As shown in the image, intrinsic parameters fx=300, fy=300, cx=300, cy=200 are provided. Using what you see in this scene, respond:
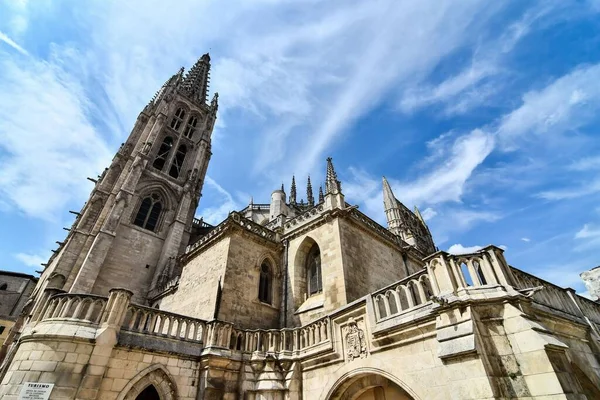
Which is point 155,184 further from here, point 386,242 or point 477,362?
point 477,362

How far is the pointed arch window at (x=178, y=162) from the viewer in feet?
99.7

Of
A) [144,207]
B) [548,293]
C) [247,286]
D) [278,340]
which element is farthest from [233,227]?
[144,207]

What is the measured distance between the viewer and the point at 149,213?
1003 inches

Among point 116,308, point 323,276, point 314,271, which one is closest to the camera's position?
point 116,308

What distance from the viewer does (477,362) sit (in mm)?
4965

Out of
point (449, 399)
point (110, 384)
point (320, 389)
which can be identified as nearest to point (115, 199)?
point (110, 384)

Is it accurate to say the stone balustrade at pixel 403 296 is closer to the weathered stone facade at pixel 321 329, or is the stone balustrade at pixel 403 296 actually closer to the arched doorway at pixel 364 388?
A: the weathered stone facade at pixel 321 329

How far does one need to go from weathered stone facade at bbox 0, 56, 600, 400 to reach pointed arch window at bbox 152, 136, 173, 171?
53.9 ft

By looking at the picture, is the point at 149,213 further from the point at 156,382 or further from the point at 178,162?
the point at 156,382

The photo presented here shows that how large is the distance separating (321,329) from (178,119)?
31.7 metres

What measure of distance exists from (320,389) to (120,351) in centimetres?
530

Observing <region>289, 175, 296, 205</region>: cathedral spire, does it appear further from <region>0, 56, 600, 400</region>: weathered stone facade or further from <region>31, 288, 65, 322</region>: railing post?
<region>31, 288, 65, 322</region>: railing post

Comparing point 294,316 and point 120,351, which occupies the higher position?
point 294,316

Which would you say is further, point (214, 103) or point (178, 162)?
point (214, 103)
